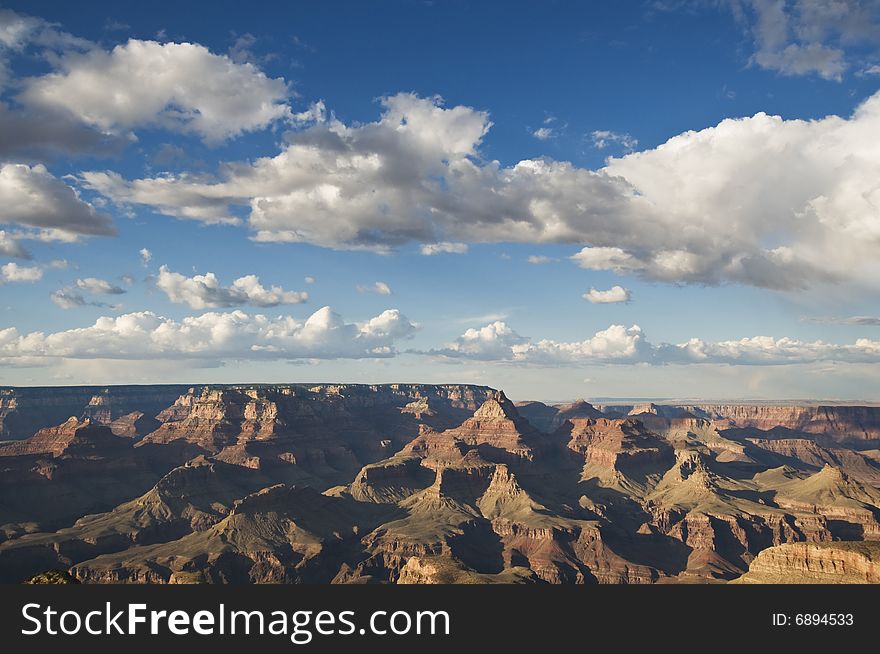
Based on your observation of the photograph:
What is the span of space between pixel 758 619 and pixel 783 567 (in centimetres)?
13473

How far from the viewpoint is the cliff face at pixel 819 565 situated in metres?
170

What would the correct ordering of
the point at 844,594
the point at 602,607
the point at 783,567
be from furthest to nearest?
the point at 783,567 → the point at 844,594 → the point at 602,607

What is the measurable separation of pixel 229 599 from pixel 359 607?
444 inches

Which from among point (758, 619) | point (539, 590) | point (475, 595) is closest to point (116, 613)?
point (475, 595)

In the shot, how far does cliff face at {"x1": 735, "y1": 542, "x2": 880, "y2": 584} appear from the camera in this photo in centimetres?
16975

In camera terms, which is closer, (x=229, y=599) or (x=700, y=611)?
(x=229, y=599)

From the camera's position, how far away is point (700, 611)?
71.9 metres

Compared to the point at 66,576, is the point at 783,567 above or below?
below

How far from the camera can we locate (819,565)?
591 feet

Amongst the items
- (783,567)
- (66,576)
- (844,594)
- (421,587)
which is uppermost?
(421,587)

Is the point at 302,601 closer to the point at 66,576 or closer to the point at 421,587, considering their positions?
the point at 421,587

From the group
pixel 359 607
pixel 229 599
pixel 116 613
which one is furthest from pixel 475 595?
pixel 116 613

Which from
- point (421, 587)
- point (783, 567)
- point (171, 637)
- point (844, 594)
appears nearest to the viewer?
point (171, 637)

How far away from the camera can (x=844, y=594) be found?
75.2 meters
